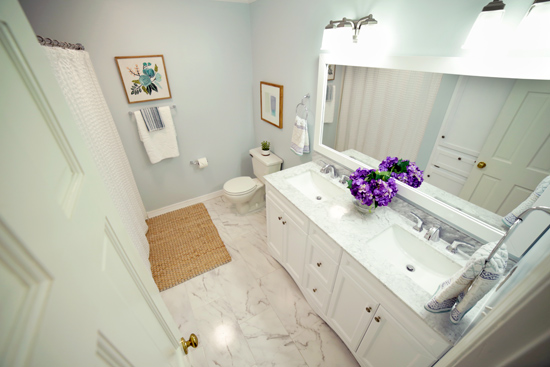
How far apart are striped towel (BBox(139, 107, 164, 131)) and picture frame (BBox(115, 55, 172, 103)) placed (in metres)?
0.10

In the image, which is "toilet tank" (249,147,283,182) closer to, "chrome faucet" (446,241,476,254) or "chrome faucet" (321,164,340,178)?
"chrome faucet" (321,164,340,178)

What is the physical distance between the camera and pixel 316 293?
5.38ft

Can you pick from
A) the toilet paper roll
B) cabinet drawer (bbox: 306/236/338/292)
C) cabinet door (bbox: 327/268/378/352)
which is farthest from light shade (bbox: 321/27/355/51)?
the toilet paper roll

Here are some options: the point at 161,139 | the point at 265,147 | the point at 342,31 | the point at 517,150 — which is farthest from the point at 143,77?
the point at 517,150

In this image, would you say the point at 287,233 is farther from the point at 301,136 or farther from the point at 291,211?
the point at 301,136

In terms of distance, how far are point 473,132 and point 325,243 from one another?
0.94m

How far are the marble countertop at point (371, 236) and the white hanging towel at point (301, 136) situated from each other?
1.26ft

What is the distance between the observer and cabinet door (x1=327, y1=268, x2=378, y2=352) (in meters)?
1.19

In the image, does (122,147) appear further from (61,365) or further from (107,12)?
(61,365)

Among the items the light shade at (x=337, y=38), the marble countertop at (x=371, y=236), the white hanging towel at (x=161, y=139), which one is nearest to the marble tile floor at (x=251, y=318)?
the marble countertop at (x=371, y=236)

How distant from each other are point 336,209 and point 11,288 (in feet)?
4.72

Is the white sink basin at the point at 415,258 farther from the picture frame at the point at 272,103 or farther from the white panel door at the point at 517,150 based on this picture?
the picture frame at the point at 272,103

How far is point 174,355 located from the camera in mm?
776

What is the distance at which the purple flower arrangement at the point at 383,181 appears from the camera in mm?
1289
